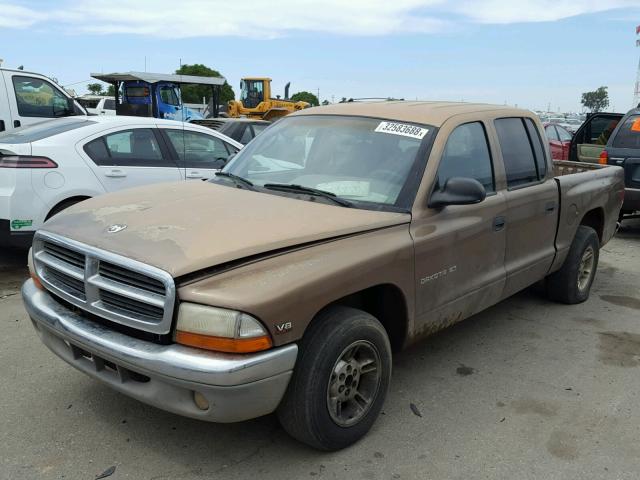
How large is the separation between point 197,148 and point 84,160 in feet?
4.70

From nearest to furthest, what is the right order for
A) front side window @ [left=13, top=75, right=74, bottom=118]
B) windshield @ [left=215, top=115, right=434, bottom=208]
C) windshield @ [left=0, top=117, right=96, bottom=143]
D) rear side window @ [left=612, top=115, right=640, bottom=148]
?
windshield @ [left=215, top=115, right=434, bottom=208] → windshield @ [left=0, top=117, right=96, bottom=143] → rear side window @ [left=612, top=115, right=640, bottom=148] → front side window @ [left=13, top=75, right=74, bottom=118]

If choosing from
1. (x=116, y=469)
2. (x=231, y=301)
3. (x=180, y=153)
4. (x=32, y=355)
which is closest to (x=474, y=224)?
(x=231, y=301)

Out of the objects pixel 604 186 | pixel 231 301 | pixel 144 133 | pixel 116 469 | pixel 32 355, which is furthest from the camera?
pixel 144 133

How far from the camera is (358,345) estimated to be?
3.00 metres

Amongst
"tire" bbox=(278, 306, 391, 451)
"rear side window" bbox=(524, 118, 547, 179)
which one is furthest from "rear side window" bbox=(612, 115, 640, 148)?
"tire" bbox=(278, 306, 391, 451)

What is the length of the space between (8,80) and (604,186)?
25.8 ft

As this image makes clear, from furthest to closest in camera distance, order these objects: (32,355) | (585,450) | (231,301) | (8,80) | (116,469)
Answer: (8,80), (32,355), (585,450), (116,469), (231,301)

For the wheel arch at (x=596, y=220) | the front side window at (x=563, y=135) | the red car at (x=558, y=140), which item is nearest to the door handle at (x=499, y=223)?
the wheel arch at (x=596, y=220)

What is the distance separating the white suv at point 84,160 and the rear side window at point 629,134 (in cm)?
553

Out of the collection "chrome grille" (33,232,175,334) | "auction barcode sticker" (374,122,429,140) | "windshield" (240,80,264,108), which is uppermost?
"windshield" (240,80,264,108)

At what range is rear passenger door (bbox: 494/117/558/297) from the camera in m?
4.26

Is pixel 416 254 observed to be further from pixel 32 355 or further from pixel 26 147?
pixel 26 147

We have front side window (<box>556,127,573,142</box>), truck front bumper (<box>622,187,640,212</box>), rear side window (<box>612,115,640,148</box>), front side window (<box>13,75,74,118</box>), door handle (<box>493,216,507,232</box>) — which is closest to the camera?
door handle (<box>493,216,507,232</box>)

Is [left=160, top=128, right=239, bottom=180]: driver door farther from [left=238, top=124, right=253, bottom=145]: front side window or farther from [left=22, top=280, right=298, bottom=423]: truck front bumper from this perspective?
[left=22, top=280, right=298, bottom=423]: truck front bumper
